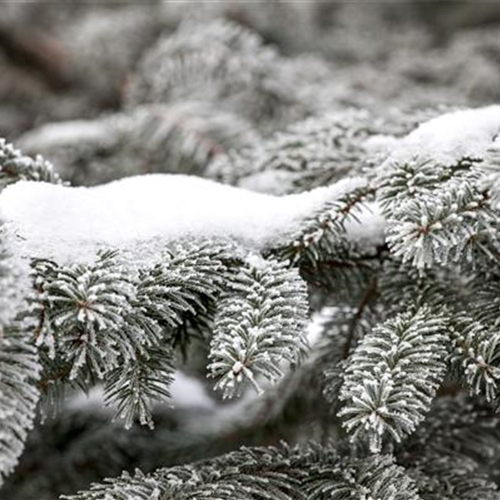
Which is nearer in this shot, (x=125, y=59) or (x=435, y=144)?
(x=435, y=144)

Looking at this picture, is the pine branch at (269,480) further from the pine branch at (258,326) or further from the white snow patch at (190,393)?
the white snow patch at (190,393)

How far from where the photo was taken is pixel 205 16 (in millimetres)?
1734

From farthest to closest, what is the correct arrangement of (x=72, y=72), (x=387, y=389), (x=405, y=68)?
(x=72, y=72) → (x=405, y=68) → (x=387, y=389)

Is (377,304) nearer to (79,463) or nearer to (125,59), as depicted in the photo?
(79,463)

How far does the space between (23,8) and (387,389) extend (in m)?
1.69

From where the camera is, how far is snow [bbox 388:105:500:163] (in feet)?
2.81

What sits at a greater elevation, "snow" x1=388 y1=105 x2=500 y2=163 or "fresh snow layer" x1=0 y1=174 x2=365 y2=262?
"snow" x1=388 y1=105 x2=500 y2=163

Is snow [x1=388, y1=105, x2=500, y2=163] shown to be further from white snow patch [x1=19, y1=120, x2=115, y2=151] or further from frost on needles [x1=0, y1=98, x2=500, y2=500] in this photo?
white snow patch [x1=19, y1=120, x2=115, y2=151]

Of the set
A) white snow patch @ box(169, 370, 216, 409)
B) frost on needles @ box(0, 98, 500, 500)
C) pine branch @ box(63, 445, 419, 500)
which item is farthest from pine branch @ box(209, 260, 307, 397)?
white snow patch @ box(169, 370, 216, 409)

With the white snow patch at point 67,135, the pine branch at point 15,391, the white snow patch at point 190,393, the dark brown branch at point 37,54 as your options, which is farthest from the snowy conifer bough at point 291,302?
the dark brown branch at point 37,54

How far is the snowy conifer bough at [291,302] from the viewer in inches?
26.1

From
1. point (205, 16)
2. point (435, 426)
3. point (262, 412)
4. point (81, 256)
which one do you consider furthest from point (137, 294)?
point (205, 16)

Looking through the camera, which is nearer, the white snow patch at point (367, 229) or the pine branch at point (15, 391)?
the pine branch at point (15, 391)

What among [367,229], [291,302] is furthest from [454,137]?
[291,302]
